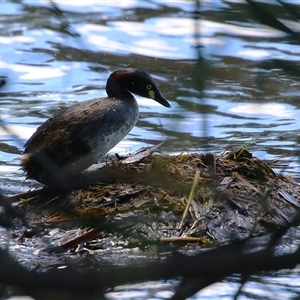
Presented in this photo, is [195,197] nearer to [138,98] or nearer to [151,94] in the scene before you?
[151,94]

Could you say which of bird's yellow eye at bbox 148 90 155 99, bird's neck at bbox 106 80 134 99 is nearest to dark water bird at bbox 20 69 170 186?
bird's neck at bbox 106 80 134 99

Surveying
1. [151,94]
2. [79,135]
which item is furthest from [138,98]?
[79,135]

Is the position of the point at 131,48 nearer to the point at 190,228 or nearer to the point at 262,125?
the point at 262,125

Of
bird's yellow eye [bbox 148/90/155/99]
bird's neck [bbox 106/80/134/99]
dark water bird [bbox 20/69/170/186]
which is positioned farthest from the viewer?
bird's yellow eye [bbox 148/90/155/99]

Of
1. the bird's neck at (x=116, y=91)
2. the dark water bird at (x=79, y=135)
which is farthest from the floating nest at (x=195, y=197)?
the bird's neck at (x=116, y=91)

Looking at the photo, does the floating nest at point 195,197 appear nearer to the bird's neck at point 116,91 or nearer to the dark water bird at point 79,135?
the dark water bird at point 79,135

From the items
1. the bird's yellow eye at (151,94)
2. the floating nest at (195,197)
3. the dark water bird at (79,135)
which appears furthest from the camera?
the bird's yellow eye at (151,94)

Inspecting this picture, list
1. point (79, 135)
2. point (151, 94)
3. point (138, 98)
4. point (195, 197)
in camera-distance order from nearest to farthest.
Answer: point (195, 197)
point (79, 135)
point (151, 94)
point (138, 98)

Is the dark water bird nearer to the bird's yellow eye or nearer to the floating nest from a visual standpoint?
the floating nest

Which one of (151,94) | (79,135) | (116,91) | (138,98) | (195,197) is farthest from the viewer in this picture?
(138,98)

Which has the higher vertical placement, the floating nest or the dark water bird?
the dark water bird

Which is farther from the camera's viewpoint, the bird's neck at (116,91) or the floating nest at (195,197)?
the bird's neck at (116,91)

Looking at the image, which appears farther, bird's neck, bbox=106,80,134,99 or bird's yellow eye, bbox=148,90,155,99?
bird's yellow eye, bbox=148,90,155,99

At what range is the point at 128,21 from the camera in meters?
13.1
